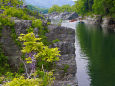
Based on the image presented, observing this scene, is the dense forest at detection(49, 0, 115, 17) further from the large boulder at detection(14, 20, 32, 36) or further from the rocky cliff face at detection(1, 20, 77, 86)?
the large boulder at detection(14, 20, 32, 36)

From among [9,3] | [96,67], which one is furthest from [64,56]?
[9,3]

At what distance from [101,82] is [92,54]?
961 centimetres

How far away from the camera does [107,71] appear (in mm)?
18219

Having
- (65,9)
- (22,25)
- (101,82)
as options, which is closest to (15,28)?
(22,25)

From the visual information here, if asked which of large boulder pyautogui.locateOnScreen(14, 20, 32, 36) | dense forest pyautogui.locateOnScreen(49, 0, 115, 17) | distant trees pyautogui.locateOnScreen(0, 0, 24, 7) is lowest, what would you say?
large boulder pyautogui.locateOnScreen(14, 20, 32, 36)

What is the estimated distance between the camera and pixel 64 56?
50.8 feet

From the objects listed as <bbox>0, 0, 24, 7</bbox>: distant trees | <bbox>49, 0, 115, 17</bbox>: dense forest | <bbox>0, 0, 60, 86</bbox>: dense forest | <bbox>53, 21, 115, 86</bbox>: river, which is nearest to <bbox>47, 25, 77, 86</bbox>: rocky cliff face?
<bbox>0, 0, 60, 86</bbox>: dense forest

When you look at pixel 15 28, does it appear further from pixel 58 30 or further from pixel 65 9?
pixel 65 9

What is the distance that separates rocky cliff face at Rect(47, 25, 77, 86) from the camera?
12633 mm

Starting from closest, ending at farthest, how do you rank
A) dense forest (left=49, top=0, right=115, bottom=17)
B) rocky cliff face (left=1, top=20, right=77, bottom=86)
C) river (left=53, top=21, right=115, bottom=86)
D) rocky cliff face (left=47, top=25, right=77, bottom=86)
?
rocky cliff face (left=47, top=25, right=77, bottom=86) → rocky cliff face (left=1, top=20, right=77, bottom=86) → river (left=53, top=21, right=115, bottom=86) → dense forest (left=49, top=0, right=115, bottom=17)

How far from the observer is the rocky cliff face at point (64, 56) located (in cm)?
1263

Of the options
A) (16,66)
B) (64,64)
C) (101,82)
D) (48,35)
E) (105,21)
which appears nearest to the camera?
(16,66)

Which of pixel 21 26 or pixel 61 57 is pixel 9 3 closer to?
pixel 21 26

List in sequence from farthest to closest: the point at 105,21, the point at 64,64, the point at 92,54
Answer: the point at 105,21, the point at 92,54, the point at 64,64
